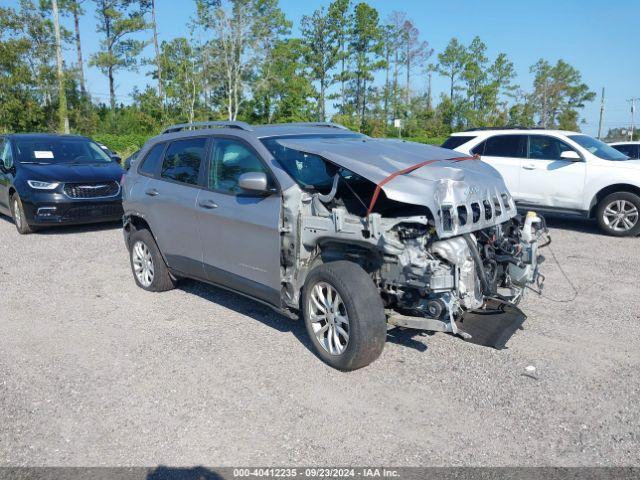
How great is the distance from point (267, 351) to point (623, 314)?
3.52 m

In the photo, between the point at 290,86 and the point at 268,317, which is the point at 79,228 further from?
the point at 290,86

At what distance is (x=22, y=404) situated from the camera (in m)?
3.91

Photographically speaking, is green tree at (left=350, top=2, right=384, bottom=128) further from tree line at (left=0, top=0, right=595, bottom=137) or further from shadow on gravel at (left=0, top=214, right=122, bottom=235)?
shadow on gravel at (left=0, top=214, right=122, bottom=235)

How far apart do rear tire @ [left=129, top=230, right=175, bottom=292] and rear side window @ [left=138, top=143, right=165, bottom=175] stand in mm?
680

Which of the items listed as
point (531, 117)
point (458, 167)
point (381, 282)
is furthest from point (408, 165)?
point (531, 117)

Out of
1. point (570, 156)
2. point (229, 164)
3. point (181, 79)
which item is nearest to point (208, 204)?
point (229, 164)

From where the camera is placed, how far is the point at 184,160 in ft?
18.8

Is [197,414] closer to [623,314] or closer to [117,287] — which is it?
[117,287]

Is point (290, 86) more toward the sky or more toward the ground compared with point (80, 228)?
more toward the sky

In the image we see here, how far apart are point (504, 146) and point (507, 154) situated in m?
0.18

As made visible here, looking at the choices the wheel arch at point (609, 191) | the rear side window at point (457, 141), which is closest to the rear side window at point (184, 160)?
the rear side window at point (457, 141)

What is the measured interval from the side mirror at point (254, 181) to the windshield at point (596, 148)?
725 cm

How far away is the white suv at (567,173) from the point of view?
9.23 metres

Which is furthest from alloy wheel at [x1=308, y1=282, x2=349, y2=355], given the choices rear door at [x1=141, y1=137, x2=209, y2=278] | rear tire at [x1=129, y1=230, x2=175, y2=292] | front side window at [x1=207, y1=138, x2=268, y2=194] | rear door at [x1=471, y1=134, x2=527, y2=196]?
rear door at [x1=471, y1=134, x2=527, y2=196]
